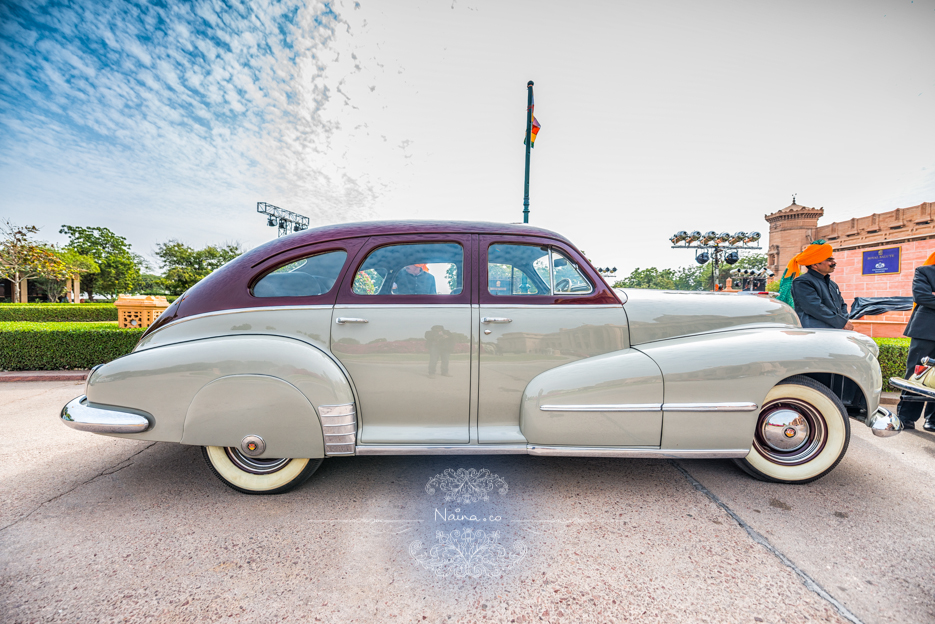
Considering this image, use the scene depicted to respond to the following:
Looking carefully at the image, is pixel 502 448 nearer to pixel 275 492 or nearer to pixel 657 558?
pixel 657 558

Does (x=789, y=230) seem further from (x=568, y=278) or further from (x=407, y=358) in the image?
(x=407, y=358)

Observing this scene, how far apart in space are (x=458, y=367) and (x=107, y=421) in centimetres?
205

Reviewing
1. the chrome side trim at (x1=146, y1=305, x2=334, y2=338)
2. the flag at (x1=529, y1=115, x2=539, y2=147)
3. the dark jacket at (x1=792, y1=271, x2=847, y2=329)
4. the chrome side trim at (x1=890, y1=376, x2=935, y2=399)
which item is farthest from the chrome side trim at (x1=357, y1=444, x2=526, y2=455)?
the flag at (x1=529, y1=115, x2=539, y2=147)

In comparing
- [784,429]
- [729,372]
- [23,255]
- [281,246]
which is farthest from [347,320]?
[23,255]

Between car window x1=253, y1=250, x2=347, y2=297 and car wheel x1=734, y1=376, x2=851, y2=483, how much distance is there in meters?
2.89

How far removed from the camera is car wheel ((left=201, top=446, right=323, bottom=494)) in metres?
2.25

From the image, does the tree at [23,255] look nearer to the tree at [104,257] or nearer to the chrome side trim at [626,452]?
the chrome side trim at [626,452]

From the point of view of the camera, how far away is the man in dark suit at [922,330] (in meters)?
3.25

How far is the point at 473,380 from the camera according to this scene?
2.25 metres

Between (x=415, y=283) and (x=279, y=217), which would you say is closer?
(x=415, y=283)

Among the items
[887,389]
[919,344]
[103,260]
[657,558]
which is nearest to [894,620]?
[657,558]

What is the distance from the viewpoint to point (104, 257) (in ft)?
128

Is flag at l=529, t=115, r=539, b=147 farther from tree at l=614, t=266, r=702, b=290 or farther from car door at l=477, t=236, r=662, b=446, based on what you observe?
tree at l=614, t=266, r=702, b=290

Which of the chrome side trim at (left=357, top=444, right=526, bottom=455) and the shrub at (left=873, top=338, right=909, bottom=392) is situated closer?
the chrome side trim at (left=357, top=444, right=526, bottom=455)
